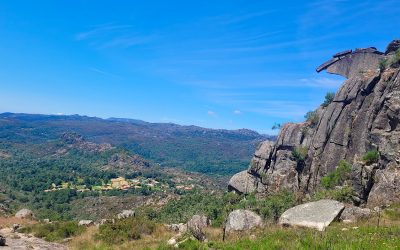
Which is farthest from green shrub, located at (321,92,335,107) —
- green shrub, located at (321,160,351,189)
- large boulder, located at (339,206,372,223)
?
large boulder, located at (339,206,372,223)

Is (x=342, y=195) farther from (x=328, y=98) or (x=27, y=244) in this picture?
(x=328, y=98)

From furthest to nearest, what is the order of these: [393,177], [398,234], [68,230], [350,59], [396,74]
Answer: [350,59], [396,74], [393,177], [68,230], [398,234]

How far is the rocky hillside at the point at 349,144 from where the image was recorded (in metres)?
32.7

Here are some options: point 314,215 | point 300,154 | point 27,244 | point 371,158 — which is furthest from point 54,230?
point 300,154

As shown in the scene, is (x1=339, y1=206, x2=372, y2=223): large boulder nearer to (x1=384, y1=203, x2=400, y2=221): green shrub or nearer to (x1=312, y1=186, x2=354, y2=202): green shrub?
(x1=384, y1=203, x2=400, y2=221): green shrub

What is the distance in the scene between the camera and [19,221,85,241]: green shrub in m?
23.4

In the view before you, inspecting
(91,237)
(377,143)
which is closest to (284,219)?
(91,237)

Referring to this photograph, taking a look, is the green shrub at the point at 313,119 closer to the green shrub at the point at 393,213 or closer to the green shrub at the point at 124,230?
the green shrub at the point at 393,213

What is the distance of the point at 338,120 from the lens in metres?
53.6

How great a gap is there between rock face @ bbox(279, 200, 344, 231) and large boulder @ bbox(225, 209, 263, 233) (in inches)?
77.6

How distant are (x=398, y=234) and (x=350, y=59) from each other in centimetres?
6294

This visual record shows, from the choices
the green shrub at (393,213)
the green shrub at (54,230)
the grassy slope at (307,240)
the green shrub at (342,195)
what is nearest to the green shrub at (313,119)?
the green shrub at (342,195)

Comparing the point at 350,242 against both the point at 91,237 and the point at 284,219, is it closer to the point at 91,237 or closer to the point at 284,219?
the point at 284,219

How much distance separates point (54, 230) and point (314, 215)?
17.6 m
